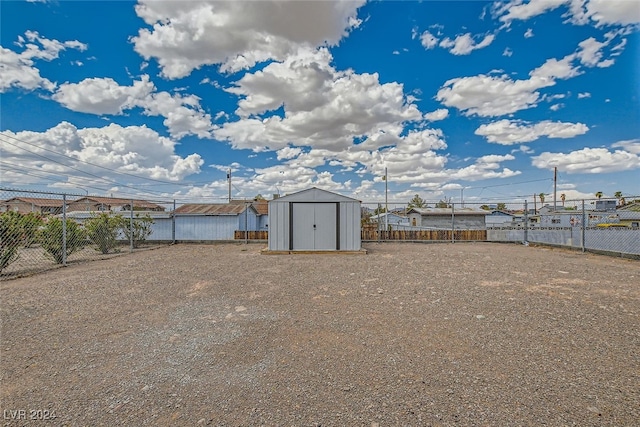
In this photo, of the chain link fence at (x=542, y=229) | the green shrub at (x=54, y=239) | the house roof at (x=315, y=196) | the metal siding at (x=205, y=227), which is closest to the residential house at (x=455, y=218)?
the chain link fence at (x=542, y=229)

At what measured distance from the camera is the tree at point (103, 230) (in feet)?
36.8

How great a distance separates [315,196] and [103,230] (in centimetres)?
829

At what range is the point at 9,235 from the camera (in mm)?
7145

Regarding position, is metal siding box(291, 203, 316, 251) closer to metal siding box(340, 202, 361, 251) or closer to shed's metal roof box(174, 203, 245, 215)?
metal siding box(340, 202, 361, 251)

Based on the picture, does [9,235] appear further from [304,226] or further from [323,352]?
Result: [323,352]

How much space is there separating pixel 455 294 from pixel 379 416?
12.1ft

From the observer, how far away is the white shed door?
A: 439 inches

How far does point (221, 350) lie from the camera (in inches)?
132

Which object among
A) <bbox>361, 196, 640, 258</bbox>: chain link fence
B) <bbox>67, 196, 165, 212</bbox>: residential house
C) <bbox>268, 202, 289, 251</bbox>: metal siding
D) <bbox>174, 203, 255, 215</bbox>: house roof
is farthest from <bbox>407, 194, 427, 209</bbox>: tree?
<bbox>67, 196, 165, 212</bbox>: residential house

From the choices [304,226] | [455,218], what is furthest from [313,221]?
[455,218]

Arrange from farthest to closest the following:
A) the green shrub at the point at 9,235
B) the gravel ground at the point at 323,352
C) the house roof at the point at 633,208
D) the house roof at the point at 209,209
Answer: the house roof at the point at 209,209
the house roof at the point at 633,208
the green shrub at the point at 9,235
the gravel ground at the point at 323,352

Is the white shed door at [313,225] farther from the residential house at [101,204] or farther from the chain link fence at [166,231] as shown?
the residential house at [101,204]

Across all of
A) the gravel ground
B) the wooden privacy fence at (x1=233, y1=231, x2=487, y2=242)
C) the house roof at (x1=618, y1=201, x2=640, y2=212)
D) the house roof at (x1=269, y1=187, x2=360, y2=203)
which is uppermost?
the house roof at (x1=269, y1=187, x2=360, y2=203)

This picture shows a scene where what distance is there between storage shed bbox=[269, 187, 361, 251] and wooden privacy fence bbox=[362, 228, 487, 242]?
395 centimetres
